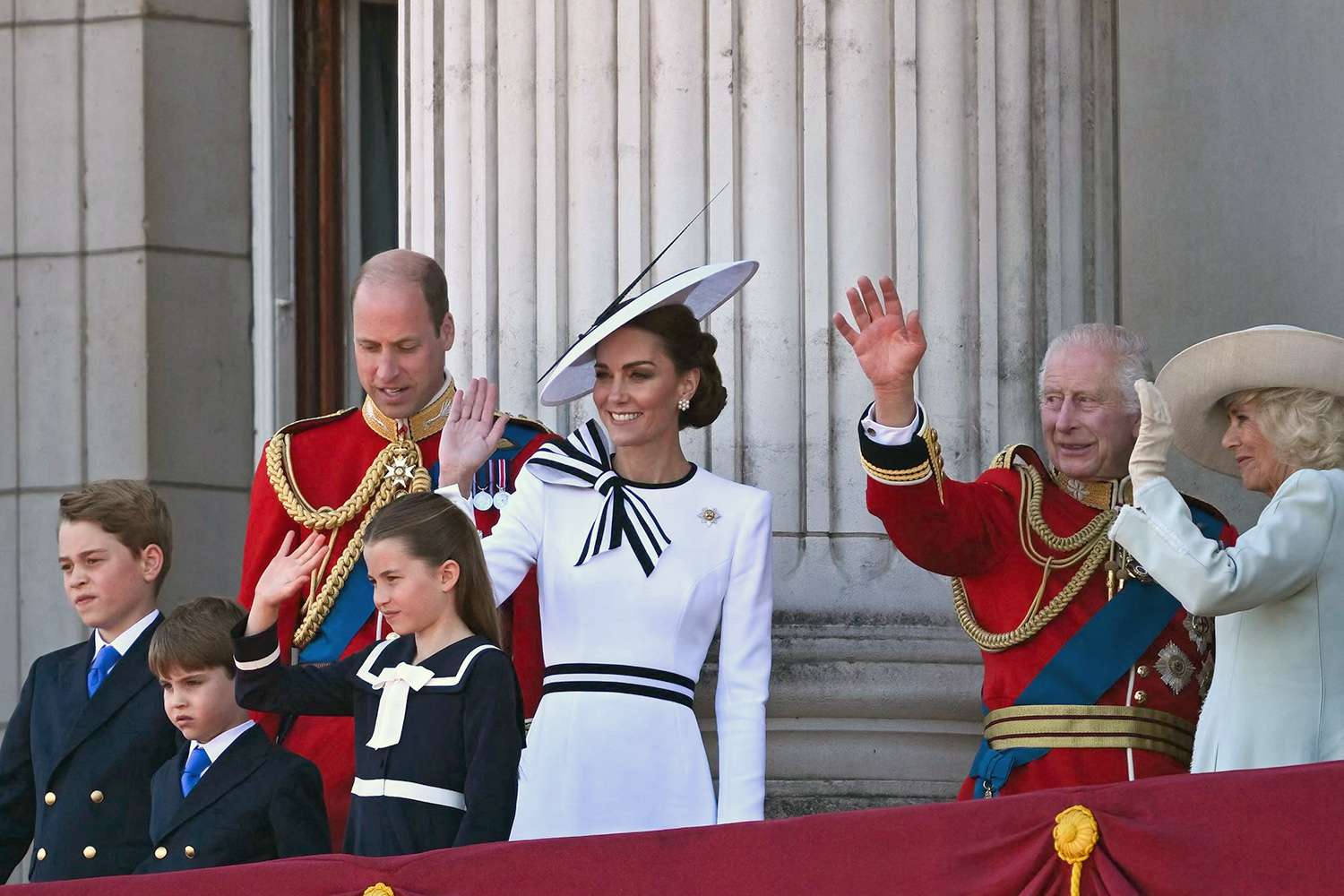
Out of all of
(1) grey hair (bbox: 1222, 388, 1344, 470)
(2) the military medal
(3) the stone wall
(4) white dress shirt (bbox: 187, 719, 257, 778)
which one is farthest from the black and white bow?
(3) the stone wall

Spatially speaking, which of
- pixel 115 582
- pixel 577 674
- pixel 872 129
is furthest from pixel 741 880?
pixel 872 129

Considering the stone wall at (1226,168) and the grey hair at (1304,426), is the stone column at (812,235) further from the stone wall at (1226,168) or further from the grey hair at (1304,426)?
the grey hair at (1304,426)

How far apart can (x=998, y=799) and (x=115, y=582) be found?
203 cm

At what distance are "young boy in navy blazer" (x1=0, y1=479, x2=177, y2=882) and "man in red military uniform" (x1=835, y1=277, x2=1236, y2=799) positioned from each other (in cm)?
148

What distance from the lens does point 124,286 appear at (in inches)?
312

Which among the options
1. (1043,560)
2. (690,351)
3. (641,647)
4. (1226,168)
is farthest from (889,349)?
(1226,168)

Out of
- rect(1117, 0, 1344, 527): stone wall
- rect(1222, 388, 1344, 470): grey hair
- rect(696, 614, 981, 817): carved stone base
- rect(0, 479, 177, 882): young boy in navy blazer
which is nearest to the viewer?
rect(1222, 388, 1344, 470): grey hair

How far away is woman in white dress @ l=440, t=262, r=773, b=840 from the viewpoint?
481 centimetres

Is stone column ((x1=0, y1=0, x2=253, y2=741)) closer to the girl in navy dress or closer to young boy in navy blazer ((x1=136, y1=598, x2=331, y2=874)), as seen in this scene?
young boy in navy blazer ((x1=136, y1=598, x2=331, y2=874))

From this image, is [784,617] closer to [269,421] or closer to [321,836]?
[321,836]

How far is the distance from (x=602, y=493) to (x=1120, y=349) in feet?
3.53

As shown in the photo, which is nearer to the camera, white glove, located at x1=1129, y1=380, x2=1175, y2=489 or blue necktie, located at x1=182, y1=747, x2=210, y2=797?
white glove, located at x1=1129, y1=380, x2=1175, y2=489

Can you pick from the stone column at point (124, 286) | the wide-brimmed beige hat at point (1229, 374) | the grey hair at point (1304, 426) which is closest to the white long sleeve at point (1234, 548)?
the grey hair at point (1304, 426)

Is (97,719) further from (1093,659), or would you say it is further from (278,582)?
(1093,659)
